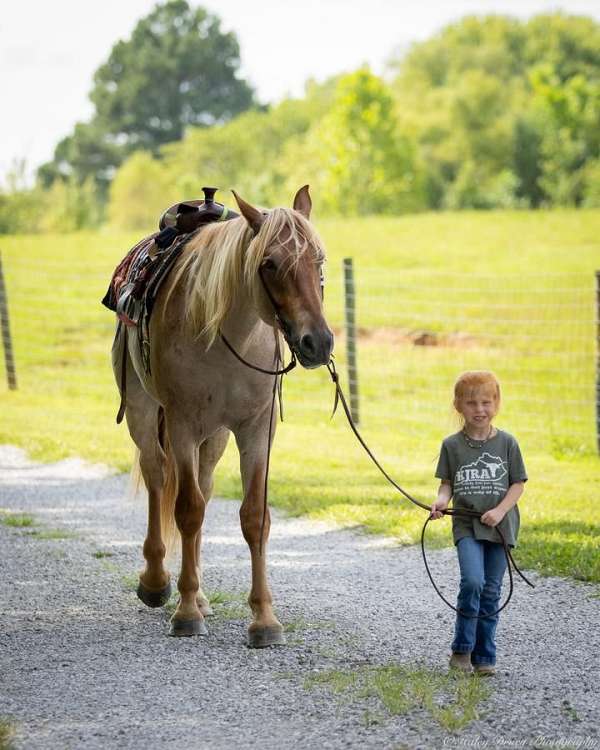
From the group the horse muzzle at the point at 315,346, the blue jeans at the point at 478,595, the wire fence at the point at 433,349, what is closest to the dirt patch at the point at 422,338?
the wire fence at the point at 433,349

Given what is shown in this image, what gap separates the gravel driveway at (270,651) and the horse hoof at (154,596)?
6 cm

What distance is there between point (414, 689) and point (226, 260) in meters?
1.98

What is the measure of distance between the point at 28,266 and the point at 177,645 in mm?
20587

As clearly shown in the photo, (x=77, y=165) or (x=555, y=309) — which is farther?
(x=77, y=165)

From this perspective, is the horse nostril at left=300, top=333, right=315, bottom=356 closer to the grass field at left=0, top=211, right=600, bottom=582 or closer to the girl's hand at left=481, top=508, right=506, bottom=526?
the grass field at left=0, top=211, right=600, bottom=582

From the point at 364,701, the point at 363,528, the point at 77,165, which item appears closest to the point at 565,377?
the point at 363,528

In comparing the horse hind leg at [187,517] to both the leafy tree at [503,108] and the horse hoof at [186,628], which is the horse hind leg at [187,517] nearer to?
the horse hoof at [186,628]

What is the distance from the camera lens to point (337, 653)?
4.87m

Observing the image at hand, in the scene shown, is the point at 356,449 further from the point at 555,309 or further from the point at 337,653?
the point at 555,309

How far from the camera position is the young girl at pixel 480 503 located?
4469 mm

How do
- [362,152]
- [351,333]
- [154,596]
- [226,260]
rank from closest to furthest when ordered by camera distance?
[226,260] → [154,596] → [351,333] → [362,152]

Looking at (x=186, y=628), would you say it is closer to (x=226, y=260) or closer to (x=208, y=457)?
(x=208, y=457)

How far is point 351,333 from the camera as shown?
12.7m

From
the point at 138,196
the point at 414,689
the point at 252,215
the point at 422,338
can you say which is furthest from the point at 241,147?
the point at 414,689
